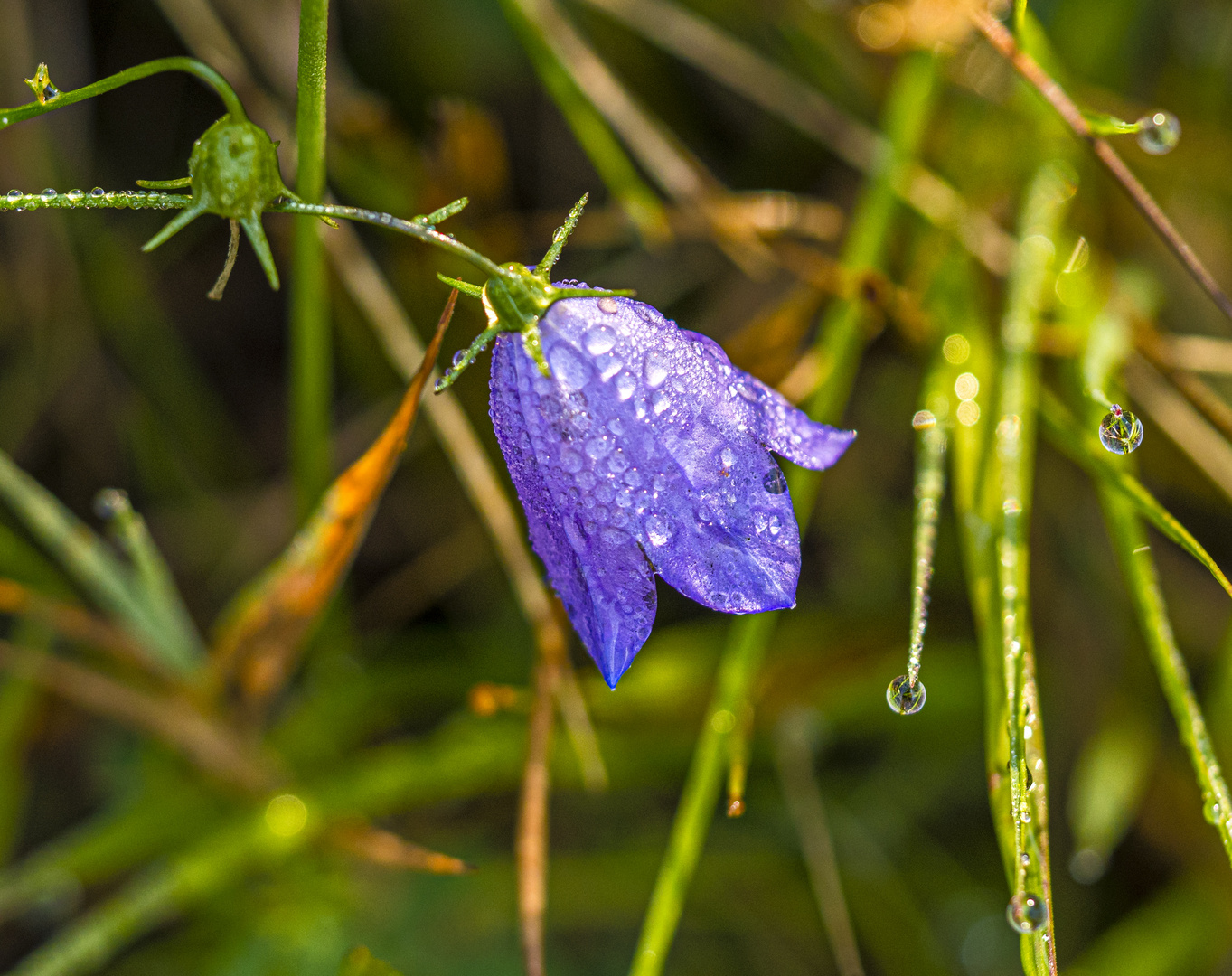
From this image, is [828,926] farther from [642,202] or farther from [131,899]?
[642,202]

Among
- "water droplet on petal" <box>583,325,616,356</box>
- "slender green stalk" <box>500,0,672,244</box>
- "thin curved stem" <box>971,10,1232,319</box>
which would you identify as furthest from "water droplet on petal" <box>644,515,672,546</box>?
"slender green stalk" <box>500,0,672,244</box>

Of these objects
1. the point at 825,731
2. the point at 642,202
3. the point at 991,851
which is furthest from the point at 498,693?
the point at 991,851

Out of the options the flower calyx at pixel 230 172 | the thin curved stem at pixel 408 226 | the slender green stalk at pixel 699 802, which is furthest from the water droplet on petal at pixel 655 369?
the slender green stalk at pixel 699 802

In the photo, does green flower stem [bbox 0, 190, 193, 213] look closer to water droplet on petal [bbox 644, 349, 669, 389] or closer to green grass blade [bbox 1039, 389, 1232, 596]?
water droplet on petal [bbox 644, 349, 669, 389]

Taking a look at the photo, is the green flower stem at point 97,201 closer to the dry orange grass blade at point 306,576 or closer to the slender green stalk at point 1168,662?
the dry orange grass blade at point 306,576

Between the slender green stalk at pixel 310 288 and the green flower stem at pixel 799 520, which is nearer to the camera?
the slender green stalk at pixel 310 288
